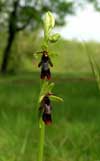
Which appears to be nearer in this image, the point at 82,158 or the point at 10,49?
the point at 82,158

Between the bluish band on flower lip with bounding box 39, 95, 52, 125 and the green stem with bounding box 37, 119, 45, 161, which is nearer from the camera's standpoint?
the green stem with bounding box 37, 119, 45, 161

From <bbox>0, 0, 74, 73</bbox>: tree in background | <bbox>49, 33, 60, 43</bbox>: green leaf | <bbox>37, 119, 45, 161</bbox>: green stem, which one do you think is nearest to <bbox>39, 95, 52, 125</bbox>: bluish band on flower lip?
<bbox>37, 119, 45, 161</bbox>: green stem

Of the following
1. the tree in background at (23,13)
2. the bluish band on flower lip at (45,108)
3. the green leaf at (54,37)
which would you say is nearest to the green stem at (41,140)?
the bluish band on flower lip at (45,108)

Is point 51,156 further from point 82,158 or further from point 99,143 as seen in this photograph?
point 99,143

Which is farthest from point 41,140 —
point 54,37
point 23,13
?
point 23,13

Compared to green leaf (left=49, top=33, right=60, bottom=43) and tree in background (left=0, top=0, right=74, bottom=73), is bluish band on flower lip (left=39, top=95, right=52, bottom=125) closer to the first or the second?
green leaf (left=49, top=33, right=60, bottom=43)

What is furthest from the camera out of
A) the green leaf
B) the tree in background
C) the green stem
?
the tree in background

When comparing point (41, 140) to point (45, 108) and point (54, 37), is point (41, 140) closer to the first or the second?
point (45, 108)

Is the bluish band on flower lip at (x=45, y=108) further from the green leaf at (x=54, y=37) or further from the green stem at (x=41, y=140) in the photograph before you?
the green leaf at (x=54, y=37)

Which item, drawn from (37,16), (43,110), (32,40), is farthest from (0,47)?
(43,110)
